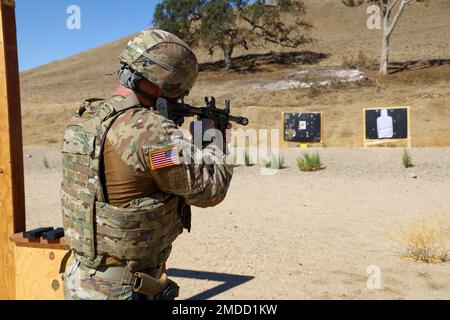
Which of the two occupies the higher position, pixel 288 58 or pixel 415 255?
pixel 288 58

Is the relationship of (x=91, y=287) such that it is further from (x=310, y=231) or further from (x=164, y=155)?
(x=310, y=231)

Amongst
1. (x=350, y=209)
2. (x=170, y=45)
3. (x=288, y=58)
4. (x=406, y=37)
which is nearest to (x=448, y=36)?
(x=406, y=37)

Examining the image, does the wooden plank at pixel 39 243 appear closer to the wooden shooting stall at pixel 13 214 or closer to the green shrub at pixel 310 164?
the wooden shooting stall at pixel 13 214

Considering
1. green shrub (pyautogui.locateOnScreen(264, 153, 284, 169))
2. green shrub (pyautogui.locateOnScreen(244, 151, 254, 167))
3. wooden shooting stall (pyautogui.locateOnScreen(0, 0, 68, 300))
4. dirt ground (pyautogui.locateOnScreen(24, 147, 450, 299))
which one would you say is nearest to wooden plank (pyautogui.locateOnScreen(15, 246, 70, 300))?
wooden shooting stall (pyautogui.locateOnScreen(0, 0, 68, 300))

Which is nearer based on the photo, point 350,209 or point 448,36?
point 350,209

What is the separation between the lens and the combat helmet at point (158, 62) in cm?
197

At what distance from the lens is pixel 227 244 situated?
541 cm

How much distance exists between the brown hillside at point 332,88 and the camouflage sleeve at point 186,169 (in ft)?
43.3

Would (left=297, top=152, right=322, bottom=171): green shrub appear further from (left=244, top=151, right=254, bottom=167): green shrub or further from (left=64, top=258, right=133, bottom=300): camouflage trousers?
(left=64, top=258, right=133, bottom=300): camouflage trousers

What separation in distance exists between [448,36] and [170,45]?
3662cm

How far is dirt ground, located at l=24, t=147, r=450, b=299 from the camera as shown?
4195 mm

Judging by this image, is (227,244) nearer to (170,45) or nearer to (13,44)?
(13,44)

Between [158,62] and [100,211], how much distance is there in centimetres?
60

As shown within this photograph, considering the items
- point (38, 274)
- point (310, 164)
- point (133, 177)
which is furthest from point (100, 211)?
point (310, 164)
